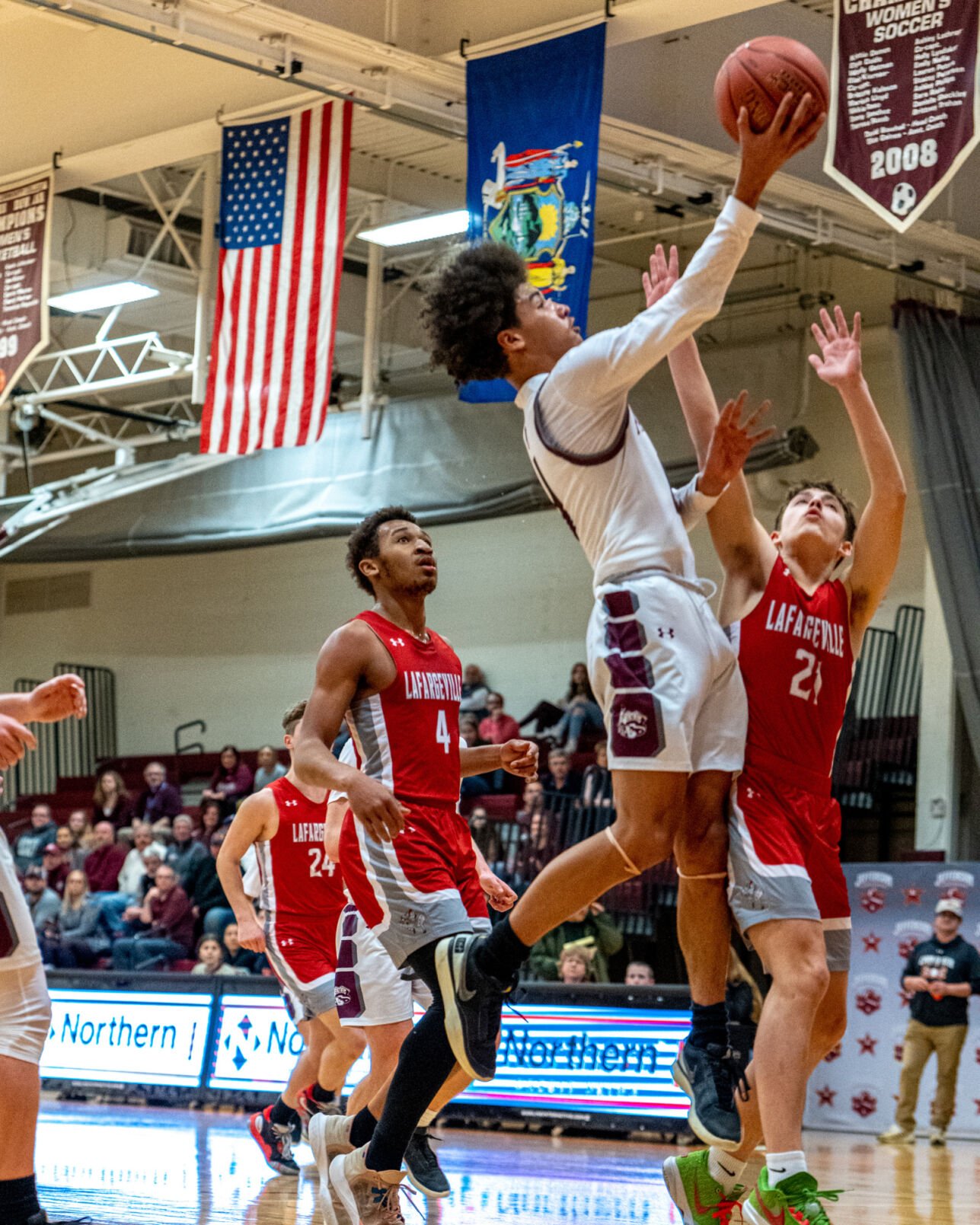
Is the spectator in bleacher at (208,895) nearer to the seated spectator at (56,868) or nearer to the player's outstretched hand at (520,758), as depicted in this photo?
the seated spectator at (56,868)

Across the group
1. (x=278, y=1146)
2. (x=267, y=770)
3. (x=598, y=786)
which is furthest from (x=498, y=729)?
(x=278, y=1146)

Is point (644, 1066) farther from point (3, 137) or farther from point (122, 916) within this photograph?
point (3, 137)

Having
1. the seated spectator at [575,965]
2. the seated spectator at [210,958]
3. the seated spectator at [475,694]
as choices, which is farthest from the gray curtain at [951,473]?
the seated spectator at [210,958]

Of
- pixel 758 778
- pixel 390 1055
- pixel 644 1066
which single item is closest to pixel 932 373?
pixel 644 1066

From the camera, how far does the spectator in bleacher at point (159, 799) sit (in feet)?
61.4

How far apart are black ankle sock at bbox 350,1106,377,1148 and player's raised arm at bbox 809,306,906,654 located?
7.34 feet

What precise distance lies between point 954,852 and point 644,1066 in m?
5.96

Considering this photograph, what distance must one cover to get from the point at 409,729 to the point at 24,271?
9647 millimetres

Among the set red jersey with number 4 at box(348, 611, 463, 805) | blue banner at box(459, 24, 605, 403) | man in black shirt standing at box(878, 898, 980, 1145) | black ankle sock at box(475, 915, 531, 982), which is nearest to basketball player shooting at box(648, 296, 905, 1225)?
black ankle sock at box(475, 915, 531, 982)

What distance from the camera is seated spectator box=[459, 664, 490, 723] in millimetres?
19219

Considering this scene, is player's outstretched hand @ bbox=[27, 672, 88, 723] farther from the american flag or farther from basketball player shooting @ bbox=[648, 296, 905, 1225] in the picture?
the american flag

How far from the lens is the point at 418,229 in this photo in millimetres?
16328

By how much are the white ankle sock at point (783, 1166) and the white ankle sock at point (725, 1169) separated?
0.54 metres

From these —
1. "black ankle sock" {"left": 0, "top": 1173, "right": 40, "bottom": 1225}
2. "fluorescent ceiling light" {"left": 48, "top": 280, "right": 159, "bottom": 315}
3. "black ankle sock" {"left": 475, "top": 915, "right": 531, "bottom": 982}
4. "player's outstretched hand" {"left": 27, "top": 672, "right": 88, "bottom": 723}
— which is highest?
"fluorescent ceiling light" {"left": 48, "top": 280, "right": 159, "bottom": 315}
